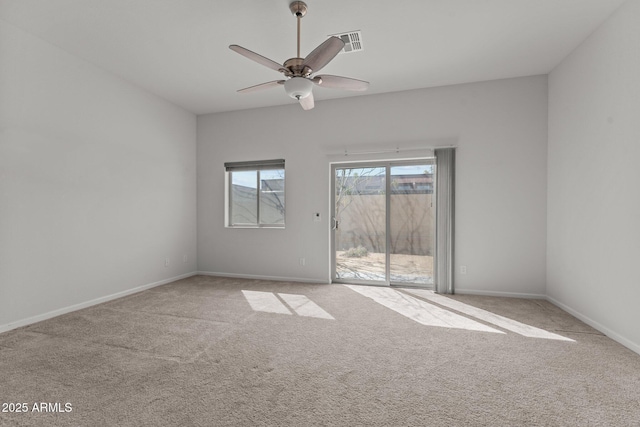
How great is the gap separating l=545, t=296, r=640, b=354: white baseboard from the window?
3955 mm

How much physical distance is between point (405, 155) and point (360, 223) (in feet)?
4.10

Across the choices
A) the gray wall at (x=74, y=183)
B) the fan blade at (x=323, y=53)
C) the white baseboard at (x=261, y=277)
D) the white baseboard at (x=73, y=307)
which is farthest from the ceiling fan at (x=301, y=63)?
the white baseboard at (x=73, y=307)

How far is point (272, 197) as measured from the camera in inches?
201

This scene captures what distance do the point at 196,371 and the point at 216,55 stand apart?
3226 millimetres

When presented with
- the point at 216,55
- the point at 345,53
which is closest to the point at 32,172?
the point at 216,55

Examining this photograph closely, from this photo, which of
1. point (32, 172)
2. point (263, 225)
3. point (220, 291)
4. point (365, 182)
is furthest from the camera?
point (263, 225)

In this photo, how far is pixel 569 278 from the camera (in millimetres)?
3340

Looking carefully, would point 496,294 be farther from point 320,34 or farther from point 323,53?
point 320,34

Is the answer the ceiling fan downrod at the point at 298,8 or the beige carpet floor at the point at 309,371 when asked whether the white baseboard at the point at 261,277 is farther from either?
the ceiling fan downrod at the point at 298,8

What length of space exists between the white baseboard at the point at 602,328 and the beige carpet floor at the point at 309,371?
0.06 meters

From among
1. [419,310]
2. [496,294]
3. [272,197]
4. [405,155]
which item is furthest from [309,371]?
[272,197]

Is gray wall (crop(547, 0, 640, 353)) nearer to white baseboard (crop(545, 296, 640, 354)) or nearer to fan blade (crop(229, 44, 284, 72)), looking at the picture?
white baseboard (crop(545, 296, 640, 354))

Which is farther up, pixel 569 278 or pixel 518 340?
pixel 569 278

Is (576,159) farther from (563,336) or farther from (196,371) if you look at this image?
(196,371)
